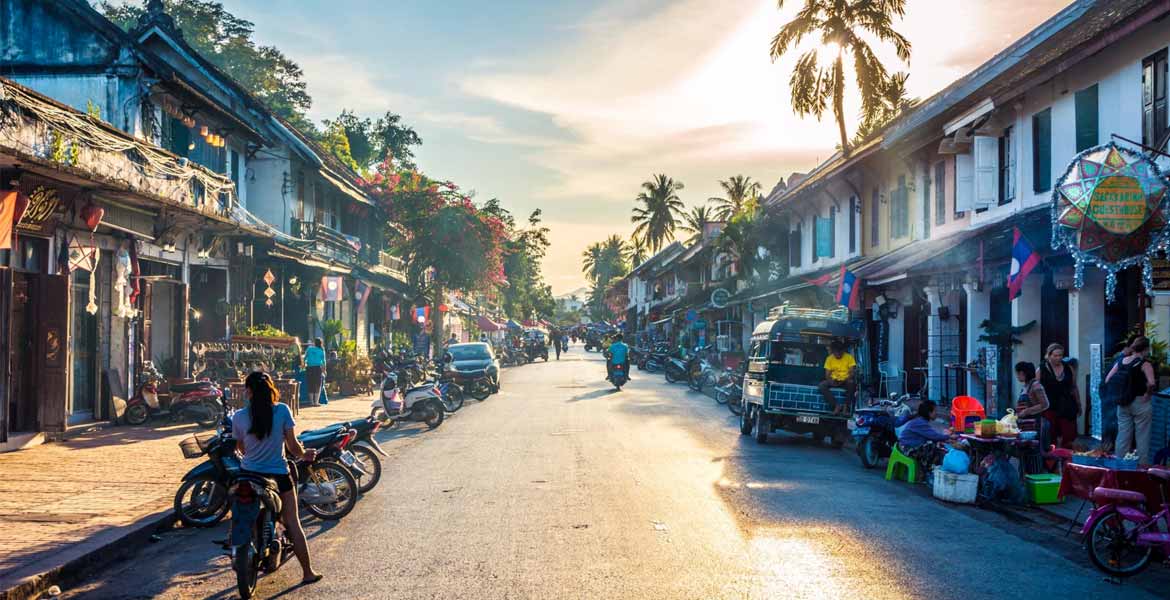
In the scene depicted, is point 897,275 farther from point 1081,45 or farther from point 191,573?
point 191,573

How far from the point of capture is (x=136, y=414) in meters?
17.1

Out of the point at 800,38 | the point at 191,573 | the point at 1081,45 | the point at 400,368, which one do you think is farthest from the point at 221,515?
the point at 800,38

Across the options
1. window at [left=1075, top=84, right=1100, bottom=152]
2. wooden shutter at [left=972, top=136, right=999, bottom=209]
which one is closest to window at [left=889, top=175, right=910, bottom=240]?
wooden shutter at [left=972, top=136, right=999, bottom=209]

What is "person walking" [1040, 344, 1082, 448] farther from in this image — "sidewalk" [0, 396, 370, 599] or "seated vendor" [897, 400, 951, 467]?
"sidewalk" [0, 396, 370, 599]

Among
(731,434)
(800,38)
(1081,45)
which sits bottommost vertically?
(731,434)

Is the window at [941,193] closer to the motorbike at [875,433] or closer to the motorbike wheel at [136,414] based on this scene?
the motorbike at [875,433]

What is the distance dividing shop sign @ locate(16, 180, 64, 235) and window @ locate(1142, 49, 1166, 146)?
15.6 metres

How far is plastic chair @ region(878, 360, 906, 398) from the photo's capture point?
2395cm

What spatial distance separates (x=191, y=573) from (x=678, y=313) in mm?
50044

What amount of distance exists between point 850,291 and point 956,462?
34.1ft

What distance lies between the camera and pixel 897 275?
18.5 metres

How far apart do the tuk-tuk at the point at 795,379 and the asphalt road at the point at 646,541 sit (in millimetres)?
1869

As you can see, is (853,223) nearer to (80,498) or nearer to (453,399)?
(453,399)

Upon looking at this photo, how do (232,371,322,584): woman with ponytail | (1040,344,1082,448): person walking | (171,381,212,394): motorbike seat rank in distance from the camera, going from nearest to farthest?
(232,371,322,584): woman with ponytail < (1040,344,1082,448): person walking < (171,381,212,394): motorbike seat
